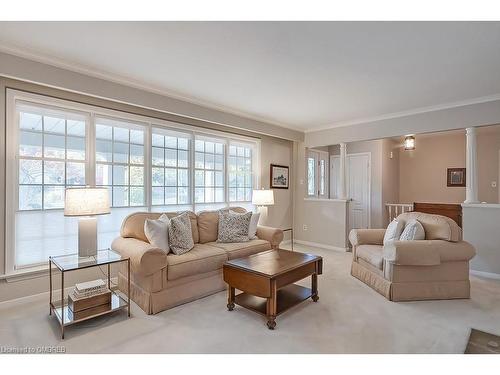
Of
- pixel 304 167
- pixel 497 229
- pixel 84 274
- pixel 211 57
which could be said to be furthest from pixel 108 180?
pixel 497 229

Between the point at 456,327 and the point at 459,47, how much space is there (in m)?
2.37

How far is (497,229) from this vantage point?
3676 millimetres

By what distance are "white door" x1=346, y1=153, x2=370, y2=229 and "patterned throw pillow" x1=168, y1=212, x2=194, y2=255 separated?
4.49 m

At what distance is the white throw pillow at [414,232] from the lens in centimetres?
308

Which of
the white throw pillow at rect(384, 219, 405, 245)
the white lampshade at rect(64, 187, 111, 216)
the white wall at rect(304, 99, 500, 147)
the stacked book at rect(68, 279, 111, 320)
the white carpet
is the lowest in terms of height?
the white carpet

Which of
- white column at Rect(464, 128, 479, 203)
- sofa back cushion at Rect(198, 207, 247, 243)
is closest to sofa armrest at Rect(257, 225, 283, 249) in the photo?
sofa back cushion at Rect(198, 207, 247, 243)

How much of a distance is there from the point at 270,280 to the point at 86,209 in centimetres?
177

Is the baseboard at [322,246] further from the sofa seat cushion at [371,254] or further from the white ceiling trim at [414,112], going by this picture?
the white ceiling trim at [414,112]

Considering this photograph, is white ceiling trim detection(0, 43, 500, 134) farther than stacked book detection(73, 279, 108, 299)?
Yes

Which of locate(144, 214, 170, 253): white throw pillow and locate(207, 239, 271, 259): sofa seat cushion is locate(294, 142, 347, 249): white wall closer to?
locate(207, 239, 271, 259): sofa seat cushion

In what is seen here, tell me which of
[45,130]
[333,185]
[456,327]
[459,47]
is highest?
[459,47]

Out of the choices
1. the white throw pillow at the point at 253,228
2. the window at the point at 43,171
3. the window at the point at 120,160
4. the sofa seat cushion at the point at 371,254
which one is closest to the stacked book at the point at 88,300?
the window at the point at 43,171

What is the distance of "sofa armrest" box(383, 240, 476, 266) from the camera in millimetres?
2842
